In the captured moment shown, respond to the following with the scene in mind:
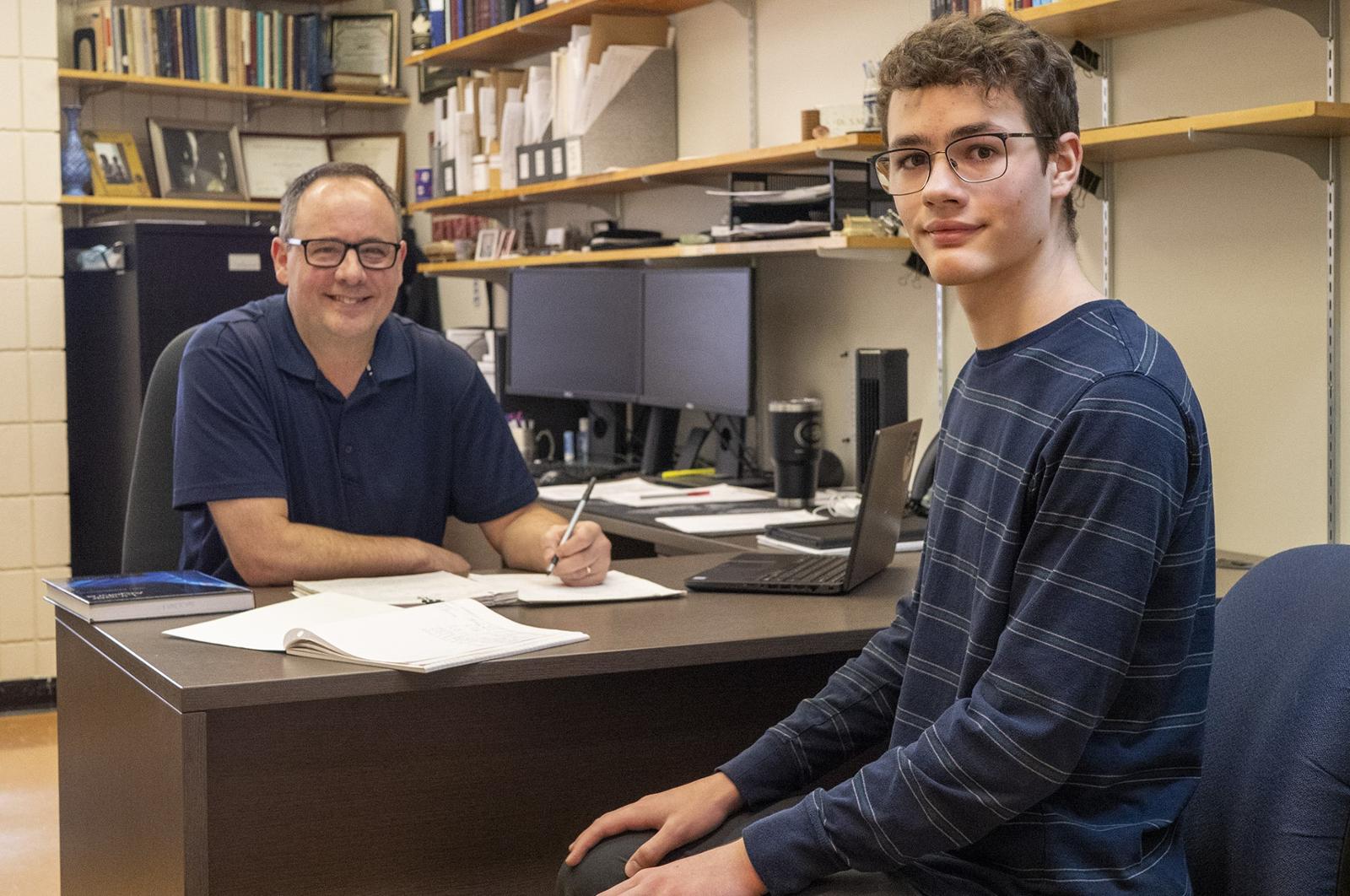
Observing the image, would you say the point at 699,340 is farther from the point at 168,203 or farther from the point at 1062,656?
the point at 168,203

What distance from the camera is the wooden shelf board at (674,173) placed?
3.10m

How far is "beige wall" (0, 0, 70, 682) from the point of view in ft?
14.4

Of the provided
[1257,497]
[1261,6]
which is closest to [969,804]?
[1257,497]

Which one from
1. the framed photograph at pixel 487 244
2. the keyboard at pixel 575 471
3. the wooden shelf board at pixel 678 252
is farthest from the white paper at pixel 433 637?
the framed photograph at pixel 487 244

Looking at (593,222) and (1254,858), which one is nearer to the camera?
(1254,858)

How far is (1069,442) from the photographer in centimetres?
124

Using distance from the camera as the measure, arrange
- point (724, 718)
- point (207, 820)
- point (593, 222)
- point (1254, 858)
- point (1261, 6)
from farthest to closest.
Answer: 1. point (593, 222)
2. point (1261, 6)
3. point (724, 718)
4. point (207, 820)
5. point (1254, 858)

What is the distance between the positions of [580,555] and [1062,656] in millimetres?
975

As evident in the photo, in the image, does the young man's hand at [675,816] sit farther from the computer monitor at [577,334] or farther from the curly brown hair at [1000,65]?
the computer monitor at [577,334]

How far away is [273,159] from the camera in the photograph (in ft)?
18.8

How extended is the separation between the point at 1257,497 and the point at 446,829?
152cm

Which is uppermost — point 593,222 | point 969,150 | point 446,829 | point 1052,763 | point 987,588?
point 593,222

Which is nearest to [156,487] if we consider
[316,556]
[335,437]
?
[335,437]

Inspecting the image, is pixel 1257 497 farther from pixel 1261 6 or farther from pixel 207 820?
pixel 207 820
